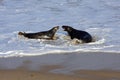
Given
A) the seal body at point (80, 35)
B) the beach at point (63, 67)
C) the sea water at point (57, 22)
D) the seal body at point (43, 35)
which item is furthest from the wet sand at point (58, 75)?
the seal body at point (43, 35)

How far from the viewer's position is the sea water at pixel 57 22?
789 centimetres

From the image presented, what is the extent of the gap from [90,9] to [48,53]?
14.9 ft

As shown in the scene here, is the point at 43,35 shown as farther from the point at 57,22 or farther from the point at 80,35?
the point at 57,22

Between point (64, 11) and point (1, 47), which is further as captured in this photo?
point (64, 11)

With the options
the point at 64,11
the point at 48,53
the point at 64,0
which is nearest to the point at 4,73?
the point at 48,53

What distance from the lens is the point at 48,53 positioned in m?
7.55

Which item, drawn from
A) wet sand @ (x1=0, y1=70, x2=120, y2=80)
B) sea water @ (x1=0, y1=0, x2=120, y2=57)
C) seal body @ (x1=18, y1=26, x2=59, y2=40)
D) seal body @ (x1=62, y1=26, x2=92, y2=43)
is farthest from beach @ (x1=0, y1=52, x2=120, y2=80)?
seal body @ (x1=18, y1=26, x2=59, y2=40)

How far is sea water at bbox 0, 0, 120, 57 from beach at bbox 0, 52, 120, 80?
0.30 meters

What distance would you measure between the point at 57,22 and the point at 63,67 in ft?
12.0

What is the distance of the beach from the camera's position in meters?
6.16

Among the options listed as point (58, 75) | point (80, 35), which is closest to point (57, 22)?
point (80, 35)

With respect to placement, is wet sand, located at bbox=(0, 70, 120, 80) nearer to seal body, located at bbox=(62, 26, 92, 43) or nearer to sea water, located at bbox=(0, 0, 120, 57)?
sea water, located at bbox=(0, 0, 120, 57)

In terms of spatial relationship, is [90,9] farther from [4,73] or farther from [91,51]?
[4,73]

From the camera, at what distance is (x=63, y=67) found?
22.0ft
